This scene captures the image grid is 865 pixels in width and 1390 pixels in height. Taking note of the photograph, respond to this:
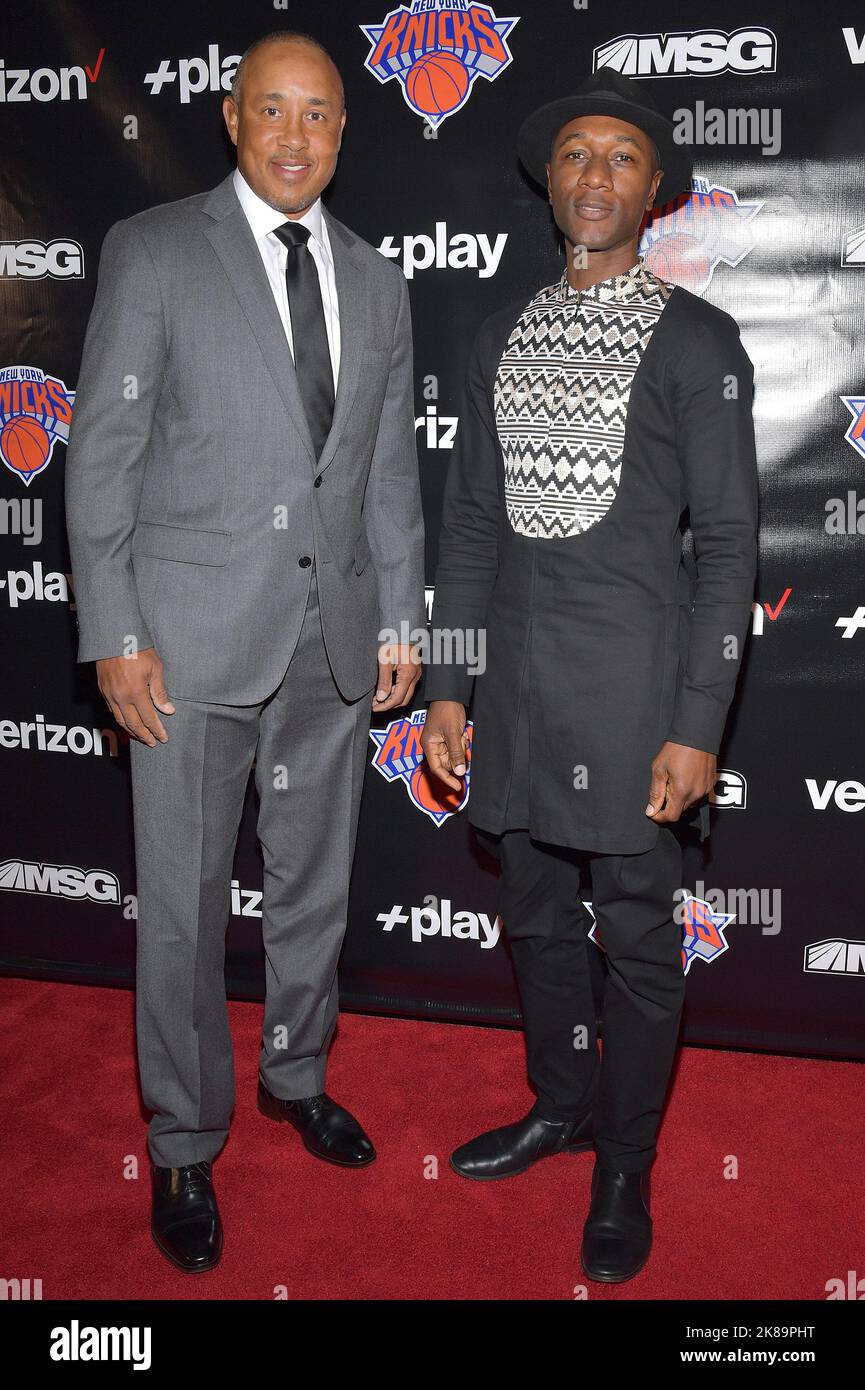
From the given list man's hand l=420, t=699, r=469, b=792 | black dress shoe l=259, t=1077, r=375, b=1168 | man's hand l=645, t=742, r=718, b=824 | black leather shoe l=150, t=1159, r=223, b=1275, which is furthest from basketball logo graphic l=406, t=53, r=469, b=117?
black leather shoe l=150, t=1159, r=223, b=1275

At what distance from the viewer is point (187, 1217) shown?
2.24m

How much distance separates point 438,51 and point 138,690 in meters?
1.68

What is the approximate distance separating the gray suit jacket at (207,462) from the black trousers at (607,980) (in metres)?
0.60

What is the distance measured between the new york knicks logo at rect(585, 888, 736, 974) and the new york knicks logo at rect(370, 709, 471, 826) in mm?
484

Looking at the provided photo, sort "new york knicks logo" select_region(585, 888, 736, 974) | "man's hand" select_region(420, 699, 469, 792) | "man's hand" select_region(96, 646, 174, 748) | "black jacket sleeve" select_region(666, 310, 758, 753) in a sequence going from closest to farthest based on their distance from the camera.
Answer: "black jacket sleeve" select_region(666, 310, 758, 753)
"man's hand" select_region(96, 646, 174, 748)
"man's hand" select_region(420, 699, 469, 792)
"new york knicks logo" select_region(585, 888, 736, 974)

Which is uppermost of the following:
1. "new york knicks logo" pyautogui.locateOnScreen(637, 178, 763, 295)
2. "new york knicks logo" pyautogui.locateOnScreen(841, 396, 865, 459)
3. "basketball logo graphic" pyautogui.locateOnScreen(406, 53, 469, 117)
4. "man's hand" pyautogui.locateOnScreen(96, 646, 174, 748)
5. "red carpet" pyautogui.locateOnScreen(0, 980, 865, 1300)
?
"basketball logo graphic" pyautogui.locateOnScreen(406, 53, 469, 117)

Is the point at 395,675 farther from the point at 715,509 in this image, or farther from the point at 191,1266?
the point at 191,1266

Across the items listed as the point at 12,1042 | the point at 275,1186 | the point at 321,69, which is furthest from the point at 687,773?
the point at 12,1042

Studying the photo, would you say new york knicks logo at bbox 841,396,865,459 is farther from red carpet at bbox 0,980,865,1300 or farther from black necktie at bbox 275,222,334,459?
red carpet at bbox 0,980,865,1300

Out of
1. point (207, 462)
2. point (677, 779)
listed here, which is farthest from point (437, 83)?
point (677, 779)

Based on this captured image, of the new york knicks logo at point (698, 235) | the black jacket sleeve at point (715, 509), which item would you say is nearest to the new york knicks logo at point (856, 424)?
the new york knicks logo at point (698, 235)

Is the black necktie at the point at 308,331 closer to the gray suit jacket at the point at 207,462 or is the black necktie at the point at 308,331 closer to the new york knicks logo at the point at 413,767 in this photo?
the gray suit jacket at the point at 207,462

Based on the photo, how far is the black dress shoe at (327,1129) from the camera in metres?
2.49

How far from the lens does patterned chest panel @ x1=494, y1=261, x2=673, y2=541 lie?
2.05 meters
